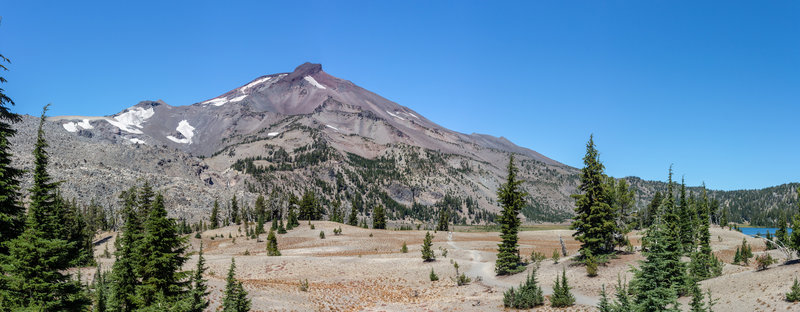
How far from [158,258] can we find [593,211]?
3231cm

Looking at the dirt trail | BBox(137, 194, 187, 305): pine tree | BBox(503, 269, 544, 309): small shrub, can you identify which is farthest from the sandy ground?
BBox(137, 194, 187, 305): pine tree

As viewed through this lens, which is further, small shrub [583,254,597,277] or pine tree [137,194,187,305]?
small shrub [583,254,597,277]

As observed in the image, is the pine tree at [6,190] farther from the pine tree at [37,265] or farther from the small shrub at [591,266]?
the small shrub at [591,266]

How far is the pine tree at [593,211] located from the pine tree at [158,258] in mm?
29877

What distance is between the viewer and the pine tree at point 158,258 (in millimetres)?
20141

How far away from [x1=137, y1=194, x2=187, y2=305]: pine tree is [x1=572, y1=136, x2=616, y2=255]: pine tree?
2988 cm

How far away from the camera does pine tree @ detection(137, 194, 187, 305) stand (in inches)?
793

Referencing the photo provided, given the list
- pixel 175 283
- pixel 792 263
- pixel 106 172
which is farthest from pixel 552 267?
pixel 106 172

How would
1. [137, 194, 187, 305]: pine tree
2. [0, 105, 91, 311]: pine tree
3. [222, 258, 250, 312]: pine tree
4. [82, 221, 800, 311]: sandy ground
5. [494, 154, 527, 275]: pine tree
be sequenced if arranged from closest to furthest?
[0, 105, 91, 311]: pine tree < [137, 194, 187, 305]: pine tree < [222, 258, 250, 312]: pine tree < [82, 221, 800, 311]: sandy ground < [494, 154, 527, 275]: pine tree

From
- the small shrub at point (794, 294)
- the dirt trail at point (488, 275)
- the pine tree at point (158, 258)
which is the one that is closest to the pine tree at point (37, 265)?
the pine tree at point (158, 258)

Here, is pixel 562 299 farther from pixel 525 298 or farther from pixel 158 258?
pixel 158 258

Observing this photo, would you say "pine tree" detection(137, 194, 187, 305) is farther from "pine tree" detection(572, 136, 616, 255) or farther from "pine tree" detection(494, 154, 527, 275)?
"pine tree" detection(572, 136, 616, 255)

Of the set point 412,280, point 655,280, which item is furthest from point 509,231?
point 655,280

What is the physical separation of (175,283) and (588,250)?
30.3 m
